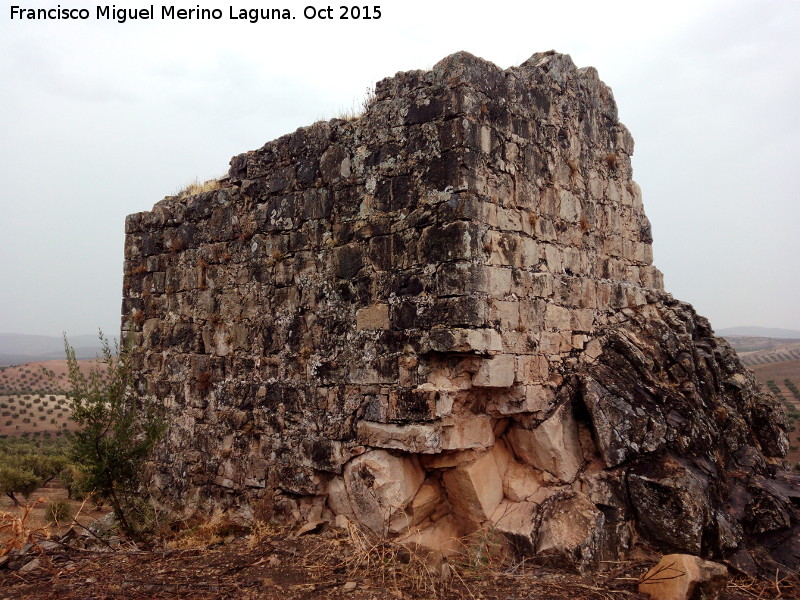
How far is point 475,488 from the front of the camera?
5121 millimetres

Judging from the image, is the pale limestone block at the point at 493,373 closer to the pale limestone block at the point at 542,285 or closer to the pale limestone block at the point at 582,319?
the pale limestone block at the point at 542,285

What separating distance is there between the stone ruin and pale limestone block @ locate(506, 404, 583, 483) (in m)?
0.02

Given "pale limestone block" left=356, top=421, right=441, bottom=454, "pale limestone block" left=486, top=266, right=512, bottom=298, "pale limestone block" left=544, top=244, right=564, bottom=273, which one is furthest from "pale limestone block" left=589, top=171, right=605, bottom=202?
"pale limestone block" left=356, top=421, right=441, bottom=454

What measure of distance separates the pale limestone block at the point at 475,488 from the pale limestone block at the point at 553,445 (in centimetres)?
33

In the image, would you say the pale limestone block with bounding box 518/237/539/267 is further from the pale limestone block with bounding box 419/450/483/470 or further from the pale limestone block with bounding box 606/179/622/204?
the pale limestone block with bounding box 606/179/622/204

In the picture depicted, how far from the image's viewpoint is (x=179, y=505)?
6.73m

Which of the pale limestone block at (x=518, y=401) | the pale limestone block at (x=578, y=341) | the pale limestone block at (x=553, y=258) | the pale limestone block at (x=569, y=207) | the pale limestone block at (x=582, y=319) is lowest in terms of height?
the pale limestone block at (x=518, y=401)

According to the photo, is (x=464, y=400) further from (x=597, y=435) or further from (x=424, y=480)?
(x=597, y=435)

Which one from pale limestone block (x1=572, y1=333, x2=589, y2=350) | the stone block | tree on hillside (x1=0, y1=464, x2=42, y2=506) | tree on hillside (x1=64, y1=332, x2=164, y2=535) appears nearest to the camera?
the stone block

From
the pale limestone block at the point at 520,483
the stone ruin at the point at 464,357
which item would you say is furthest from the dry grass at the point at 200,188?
the pale limestone block at the point at 520,483

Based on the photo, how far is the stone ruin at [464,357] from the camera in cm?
500

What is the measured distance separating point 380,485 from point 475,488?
30.3 inches

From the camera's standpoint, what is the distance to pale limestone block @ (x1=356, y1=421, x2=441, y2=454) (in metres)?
4.92

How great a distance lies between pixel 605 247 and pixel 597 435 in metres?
2.17
